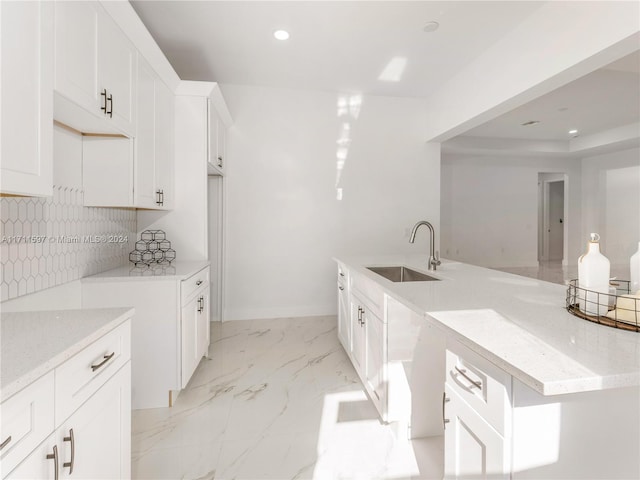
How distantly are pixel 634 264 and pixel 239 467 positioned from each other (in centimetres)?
187

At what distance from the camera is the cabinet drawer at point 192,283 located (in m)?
2.17

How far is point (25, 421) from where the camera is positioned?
2.43 feet

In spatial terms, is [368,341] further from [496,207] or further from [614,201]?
[614,201]

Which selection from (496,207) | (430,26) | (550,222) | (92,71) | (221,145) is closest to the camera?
(92,71)

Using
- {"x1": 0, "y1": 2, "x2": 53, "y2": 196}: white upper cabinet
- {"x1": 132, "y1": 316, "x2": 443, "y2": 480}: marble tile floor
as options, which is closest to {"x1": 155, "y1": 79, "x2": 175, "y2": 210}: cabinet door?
{"x1": 0, "y1": 2, "x2": 53, "y2": 196}: white upper cabinet

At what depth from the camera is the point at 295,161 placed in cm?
413

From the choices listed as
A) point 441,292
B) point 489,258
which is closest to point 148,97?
point 441,292

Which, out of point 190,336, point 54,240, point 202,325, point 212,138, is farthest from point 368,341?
point 212,138

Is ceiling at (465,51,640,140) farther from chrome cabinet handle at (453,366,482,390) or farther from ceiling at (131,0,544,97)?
chrome cabinet handle at (453,366,482,390)

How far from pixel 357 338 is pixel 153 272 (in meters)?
1.54

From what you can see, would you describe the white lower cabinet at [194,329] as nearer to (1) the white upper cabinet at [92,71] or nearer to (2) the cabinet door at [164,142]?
(2) the cabinet door at [164,142]

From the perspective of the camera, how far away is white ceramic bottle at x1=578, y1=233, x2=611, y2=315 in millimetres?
1057

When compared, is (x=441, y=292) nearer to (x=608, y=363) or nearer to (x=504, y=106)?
(x=608, y=363)

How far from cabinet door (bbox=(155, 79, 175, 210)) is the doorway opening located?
9674mm
